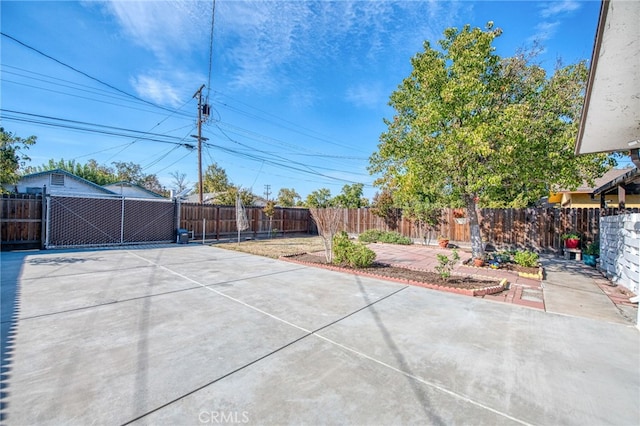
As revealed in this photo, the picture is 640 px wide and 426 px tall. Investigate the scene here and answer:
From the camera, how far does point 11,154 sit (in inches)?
317

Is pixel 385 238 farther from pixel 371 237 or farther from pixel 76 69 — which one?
pixel 76 69

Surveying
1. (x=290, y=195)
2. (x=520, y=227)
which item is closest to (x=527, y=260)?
(x=520, y=227)

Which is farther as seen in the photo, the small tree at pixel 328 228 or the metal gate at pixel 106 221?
the metal gate at pixel 106 221

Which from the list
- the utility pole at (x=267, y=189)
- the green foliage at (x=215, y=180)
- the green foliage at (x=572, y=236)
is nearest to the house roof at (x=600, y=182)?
the green foliage at (x=572, y=236)

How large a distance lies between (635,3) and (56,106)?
17833 mm

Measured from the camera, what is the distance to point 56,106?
40.4 ft

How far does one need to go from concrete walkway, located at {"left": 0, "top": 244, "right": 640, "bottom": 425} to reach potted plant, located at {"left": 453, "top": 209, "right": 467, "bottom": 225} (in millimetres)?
9143

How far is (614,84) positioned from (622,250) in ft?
16.4

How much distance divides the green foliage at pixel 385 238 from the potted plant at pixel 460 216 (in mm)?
2477

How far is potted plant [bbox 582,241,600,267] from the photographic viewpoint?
29.0 ft

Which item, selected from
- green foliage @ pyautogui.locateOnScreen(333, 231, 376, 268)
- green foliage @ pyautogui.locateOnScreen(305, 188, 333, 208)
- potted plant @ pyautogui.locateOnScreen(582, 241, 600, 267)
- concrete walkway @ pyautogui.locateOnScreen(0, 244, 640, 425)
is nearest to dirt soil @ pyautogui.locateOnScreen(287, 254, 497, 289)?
green foliage @ pyautogui.locateOnScreen(333, 231, 376, 268)

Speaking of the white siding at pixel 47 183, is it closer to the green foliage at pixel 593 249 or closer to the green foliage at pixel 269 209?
the green foliage at pixel 269 209

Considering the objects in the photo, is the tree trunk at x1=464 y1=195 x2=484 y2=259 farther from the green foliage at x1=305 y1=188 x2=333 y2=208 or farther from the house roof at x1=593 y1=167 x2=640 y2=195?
the green foliage at x1=305 y1=188 x2=333 y2=208

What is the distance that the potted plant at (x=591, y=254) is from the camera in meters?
8.84
